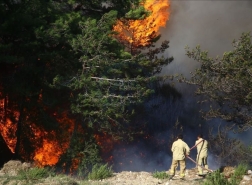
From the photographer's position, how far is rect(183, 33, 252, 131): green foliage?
36.0ft

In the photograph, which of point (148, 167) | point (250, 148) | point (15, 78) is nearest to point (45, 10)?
point (15, 78)

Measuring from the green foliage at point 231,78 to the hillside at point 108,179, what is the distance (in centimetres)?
210

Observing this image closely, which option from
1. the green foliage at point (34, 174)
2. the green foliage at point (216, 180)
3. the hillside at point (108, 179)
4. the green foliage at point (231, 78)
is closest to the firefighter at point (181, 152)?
the hillside at point (108, 179)

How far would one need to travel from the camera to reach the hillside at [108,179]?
995 cm

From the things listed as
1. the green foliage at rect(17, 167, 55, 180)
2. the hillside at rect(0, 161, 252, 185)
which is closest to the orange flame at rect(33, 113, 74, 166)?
the hillside at rect(0, 161, 252, 185)

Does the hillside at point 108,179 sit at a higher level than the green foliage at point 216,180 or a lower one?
lower

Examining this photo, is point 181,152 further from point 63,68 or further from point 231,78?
point 63,68

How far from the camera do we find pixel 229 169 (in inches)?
506

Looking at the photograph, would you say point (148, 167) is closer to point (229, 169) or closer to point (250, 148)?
point (250, 148)

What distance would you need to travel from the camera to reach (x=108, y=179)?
1228cm

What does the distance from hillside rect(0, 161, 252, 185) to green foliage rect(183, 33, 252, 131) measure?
2.10 meters

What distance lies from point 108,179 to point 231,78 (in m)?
5.37

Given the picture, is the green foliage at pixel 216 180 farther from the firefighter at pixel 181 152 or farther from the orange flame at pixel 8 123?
the orange flame at pixel 8 123

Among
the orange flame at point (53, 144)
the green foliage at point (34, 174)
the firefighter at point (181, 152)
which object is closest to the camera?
the green foliage at point (34, 174)
